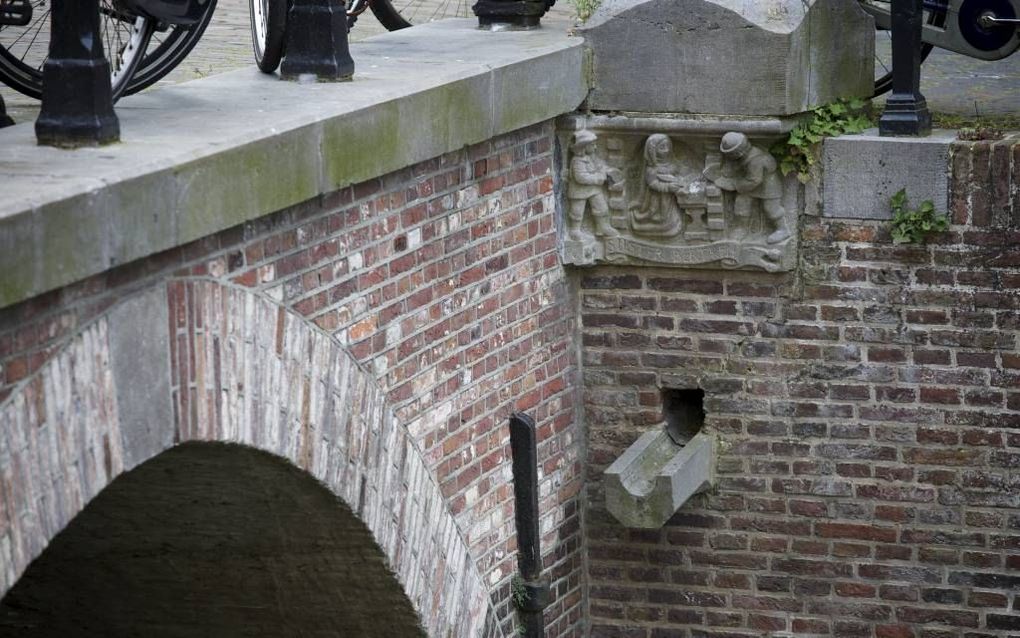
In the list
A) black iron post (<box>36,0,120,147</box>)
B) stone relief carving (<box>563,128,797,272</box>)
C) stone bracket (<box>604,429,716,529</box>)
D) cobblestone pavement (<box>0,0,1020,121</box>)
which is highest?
black iron post (<box>36,0,120,147</box>)

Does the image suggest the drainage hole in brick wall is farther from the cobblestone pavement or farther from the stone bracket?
the cobblestone pavement

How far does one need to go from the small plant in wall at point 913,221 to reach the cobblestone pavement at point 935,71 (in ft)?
2.76

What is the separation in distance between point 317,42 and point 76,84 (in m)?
1.44

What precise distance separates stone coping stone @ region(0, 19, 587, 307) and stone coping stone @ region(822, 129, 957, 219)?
977mm

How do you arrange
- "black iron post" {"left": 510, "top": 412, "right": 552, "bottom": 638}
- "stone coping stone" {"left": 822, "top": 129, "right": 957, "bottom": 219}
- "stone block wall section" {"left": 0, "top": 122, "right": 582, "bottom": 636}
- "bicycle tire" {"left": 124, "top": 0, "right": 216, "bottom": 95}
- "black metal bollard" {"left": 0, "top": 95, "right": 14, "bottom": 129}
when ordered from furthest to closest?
1. "stone coping stone" {"left": 822, "top": 129, "right": 957, "bottom": 219}
2. "black iron post" {"left": 510, "top": 412, "right": 552, "bottom": 638}
3. "bicycle tire" {"left": 124, "top": 0, "right": 216, "bottom": 95}
4. "black metal bollard" {"left": 0, "top": 95, "right": 14, "bottom": 129}
5. "stone block wall section" {"left": 0, "top": 122, "right": 582, "bottom": 636}

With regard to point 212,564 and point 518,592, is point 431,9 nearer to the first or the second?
point 518,592

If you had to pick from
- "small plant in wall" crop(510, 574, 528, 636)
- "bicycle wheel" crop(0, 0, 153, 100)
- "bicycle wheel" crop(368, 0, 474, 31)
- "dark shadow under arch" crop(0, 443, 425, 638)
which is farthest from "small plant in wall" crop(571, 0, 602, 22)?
"bicycle wheel" crop(368, 0, 474, 31)

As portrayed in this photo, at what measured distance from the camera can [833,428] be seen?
6.83 m

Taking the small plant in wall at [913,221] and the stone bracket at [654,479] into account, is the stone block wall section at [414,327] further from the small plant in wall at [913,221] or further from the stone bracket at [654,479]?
the small plant in wall at [913,221]

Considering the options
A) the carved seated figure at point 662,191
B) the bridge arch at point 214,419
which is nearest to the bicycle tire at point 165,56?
the bridge arch at point 214,419

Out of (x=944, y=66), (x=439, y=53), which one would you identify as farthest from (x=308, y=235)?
(x=944, y=66)

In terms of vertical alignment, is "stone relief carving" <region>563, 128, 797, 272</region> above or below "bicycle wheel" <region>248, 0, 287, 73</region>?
Answer: below

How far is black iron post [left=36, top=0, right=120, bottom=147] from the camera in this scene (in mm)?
4160

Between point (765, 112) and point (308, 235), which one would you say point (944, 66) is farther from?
point (308, 235)
